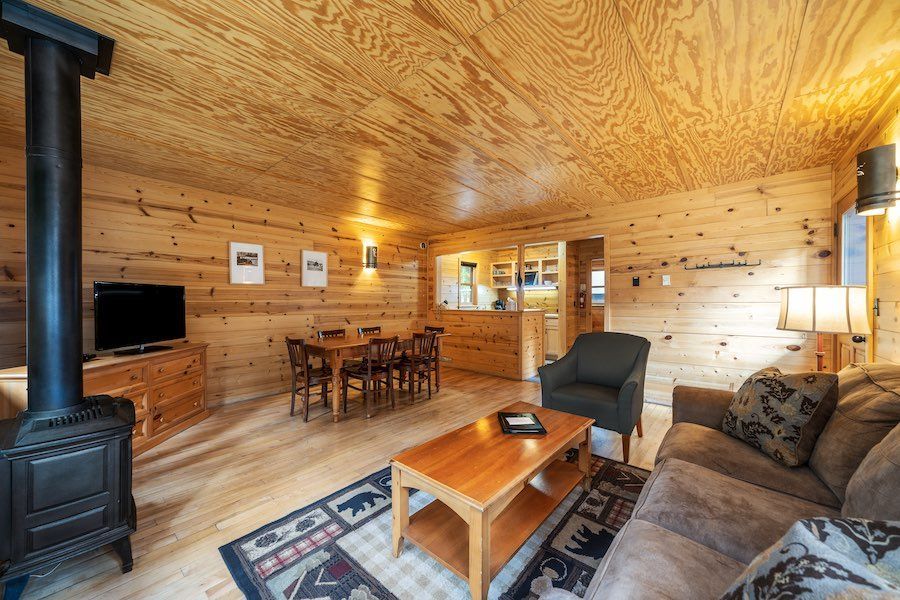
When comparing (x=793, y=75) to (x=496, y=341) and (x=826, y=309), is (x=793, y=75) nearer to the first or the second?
(x=826, y=309)

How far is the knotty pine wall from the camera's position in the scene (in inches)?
115

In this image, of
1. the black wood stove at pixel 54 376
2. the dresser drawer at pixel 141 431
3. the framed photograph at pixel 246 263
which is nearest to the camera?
the black wood stove at pixel 54 376

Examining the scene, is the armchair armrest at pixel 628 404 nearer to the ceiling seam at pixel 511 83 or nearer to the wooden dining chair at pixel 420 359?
the ceiling seam at pixel 511 83

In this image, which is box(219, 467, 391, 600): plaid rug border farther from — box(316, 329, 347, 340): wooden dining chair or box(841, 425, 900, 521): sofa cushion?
box(316, 329, 347, 340): wooden dining chair

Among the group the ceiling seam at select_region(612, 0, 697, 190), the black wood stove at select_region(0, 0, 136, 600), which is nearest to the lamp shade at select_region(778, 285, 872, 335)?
the ceiling seam at select_region(612, 0, 697, 190)

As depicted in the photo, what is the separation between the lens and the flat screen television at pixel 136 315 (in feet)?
9.05

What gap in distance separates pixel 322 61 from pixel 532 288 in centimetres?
623

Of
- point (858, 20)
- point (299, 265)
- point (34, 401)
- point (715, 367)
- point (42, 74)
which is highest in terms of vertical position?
point (858, 20)

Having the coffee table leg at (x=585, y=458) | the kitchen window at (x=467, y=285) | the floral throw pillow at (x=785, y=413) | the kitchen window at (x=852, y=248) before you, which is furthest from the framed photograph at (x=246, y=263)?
the kitchen window at (x=852, y=248)

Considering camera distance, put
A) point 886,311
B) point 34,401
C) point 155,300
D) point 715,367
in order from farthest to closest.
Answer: point 715,367 → point 155,300 → point 886,311 → point 34,401

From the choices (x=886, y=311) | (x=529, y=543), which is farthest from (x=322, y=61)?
(x=886, y=311)

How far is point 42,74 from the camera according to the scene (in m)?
1.53

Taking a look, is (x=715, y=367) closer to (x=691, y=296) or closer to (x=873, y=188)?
(x=691, y=296)

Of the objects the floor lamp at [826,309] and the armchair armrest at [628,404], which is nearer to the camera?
the floor lamp at [826,309]
